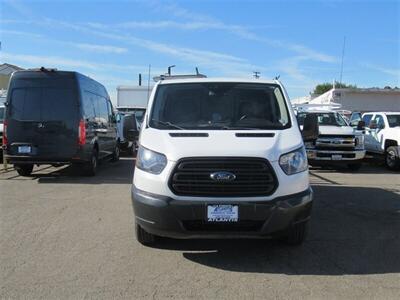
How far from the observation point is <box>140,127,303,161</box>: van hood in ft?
19.3

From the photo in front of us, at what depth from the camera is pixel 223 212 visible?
571 centimetres

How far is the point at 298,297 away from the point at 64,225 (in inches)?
162

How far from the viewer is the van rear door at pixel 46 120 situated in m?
12.7

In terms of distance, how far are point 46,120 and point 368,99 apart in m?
37.9

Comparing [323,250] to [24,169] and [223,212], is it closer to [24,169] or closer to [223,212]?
[223,212]

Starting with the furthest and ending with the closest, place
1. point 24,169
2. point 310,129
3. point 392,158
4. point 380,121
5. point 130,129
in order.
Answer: point 380,121
point 392,158
point 24,169
point 130,129
point 310,129

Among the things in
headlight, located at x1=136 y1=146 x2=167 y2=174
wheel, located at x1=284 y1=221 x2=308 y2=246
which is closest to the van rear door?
headlight, located at x1=136 y1=146 x2=167 y2=174

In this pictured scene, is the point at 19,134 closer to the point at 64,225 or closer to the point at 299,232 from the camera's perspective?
the point at 64,225

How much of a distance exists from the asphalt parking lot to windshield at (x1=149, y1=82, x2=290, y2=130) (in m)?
1.50

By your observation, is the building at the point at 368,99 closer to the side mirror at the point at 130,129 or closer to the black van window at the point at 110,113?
the black van window at the point at 110,113

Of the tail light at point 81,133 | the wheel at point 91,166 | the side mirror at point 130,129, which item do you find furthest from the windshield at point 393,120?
the side mirror at point 130,129

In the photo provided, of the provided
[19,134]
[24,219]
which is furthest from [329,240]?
[19,134]

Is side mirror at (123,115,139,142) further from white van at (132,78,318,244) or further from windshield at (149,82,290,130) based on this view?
white van at (132,78,318,244)

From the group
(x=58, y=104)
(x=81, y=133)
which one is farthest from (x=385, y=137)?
(x=58, y=104)
